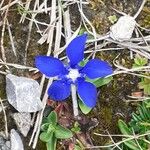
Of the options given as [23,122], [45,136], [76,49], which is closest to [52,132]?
[45,136]

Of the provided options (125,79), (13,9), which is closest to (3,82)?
(13,9)

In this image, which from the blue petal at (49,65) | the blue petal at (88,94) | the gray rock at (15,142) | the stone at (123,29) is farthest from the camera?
the stone at (123,29)

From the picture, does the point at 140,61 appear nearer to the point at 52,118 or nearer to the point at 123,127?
the point at 123,127

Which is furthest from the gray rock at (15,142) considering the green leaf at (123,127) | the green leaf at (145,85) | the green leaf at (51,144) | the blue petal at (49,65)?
the green leaf at (145,85)

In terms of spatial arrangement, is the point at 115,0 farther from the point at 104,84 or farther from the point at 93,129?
the point at 93,129

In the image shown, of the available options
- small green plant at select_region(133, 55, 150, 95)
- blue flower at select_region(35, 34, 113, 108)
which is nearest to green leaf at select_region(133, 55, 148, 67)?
small green plant at select_region(133, 55, 150, 95)

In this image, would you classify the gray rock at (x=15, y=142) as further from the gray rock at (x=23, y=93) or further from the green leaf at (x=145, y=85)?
the green leaf at (x=145, y=85)
